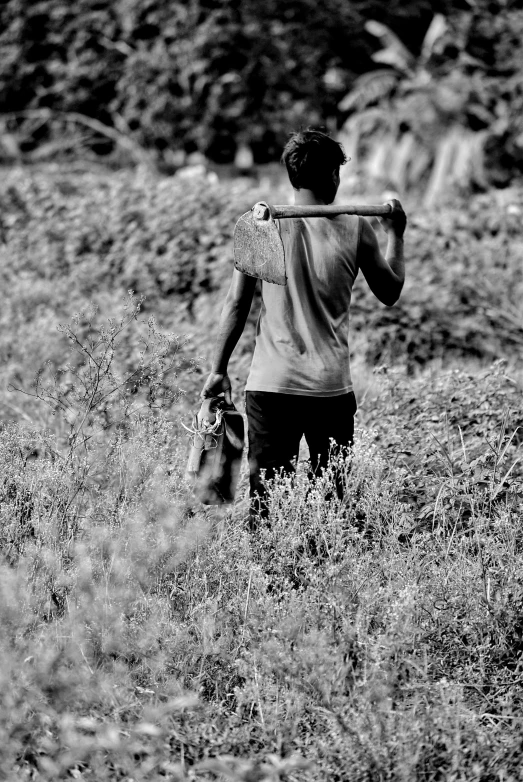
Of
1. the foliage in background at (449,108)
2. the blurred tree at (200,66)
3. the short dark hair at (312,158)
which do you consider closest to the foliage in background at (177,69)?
the blurred tree at (200,66)

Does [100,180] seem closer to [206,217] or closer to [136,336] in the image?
[206,217]

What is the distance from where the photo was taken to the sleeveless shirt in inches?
145

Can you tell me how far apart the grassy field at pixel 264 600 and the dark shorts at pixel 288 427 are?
14cm

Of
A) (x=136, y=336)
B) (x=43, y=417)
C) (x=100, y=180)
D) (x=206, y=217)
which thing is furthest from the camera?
(x=100, y=180)

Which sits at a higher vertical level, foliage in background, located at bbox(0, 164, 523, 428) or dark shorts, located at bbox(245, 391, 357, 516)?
dark shorts, located at bbox(245, 391, 357, 516)

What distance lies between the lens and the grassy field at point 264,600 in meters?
2.90

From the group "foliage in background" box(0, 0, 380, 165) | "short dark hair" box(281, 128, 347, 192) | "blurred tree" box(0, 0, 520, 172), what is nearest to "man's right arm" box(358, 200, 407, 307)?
"short dark hair" box(281, 128, 347, 192)

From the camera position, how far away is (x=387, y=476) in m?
4.34

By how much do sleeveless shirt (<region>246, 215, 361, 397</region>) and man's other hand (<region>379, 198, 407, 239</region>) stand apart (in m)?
0.26

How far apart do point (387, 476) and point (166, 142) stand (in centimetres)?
1401

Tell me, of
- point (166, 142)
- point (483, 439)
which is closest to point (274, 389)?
point (483, 439)

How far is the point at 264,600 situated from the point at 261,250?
1.26 metres

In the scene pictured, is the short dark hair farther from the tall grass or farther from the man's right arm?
the tall grass

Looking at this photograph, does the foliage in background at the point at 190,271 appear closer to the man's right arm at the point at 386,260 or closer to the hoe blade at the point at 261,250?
the man's right arm at the point at 386,260
